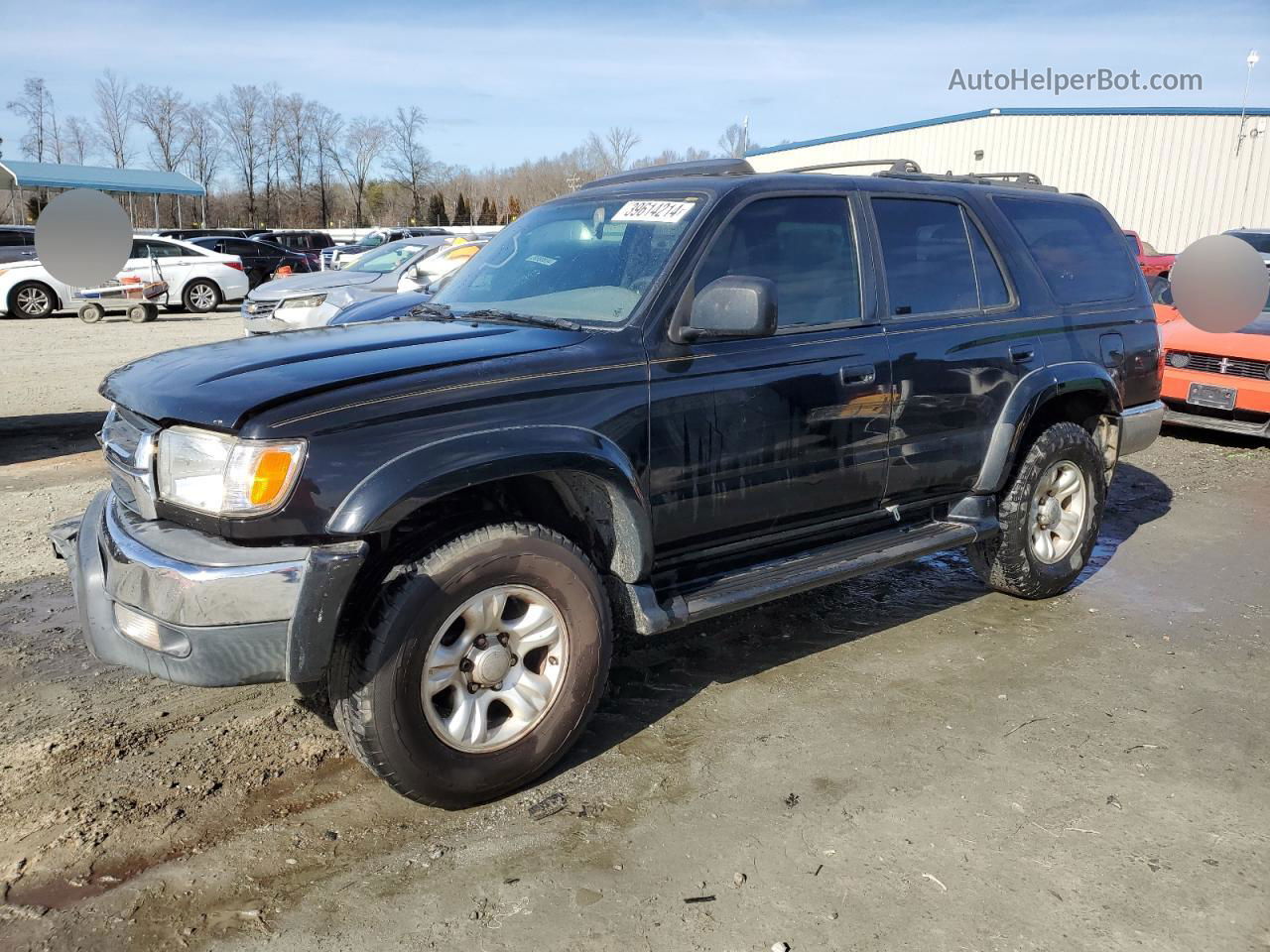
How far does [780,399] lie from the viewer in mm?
3691

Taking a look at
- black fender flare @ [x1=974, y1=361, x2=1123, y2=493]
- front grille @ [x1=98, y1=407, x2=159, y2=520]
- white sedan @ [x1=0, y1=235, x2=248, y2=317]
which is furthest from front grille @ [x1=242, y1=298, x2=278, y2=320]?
black fender flare @ [x1=974, y1=361, x2=1123, y2=493]

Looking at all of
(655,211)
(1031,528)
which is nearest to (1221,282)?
(1031,528)

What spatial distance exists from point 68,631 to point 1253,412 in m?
8.84

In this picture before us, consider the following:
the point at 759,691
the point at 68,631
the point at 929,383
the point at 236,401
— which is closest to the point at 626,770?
the point at 759,691

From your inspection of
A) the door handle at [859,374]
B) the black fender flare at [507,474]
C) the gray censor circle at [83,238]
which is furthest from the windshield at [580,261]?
the gray censor circle at [83,238]

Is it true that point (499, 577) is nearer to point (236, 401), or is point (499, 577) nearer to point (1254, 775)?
point (236, 401)

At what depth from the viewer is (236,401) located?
2.82m

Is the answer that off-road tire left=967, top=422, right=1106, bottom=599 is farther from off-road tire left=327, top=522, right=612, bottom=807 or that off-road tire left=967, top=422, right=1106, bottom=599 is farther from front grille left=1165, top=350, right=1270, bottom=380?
front grille left=1165, top=350, right=1270, bottom=380

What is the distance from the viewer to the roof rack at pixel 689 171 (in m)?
4.27

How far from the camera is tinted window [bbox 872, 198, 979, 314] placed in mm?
4219

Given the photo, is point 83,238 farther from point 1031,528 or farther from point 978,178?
point 1031,528

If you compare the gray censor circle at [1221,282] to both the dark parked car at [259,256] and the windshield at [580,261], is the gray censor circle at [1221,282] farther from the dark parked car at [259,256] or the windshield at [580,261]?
the dark parked car at [259,256]

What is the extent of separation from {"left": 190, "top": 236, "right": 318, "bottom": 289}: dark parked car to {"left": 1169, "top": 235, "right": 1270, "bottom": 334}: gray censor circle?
2333cm

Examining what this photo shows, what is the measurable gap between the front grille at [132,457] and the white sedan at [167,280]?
1779 centimetres
